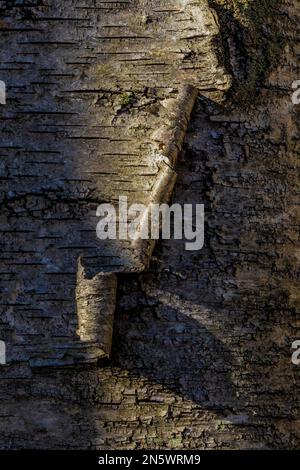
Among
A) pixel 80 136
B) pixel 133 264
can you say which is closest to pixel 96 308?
pixel 133 264

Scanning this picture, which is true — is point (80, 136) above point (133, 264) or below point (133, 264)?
above

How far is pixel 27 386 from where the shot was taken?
1.41m

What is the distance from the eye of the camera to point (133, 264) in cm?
142

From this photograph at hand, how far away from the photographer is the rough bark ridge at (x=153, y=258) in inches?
55.7

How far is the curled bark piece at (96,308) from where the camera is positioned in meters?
1.39

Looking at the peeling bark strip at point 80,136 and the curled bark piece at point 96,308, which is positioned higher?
the peeling bark strip at point 80,136

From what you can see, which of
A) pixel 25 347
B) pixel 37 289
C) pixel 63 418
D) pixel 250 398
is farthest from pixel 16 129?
pixel 250 398

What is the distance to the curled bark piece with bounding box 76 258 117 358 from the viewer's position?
1.39m

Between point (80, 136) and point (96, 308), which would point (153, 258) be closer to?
point (96, 308)

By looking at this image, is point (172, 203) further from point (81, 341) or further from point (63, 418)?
point (63, 418)

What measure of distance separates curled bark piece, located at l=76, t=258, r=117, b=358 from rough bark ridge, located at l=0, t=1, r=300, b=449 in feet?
0.07

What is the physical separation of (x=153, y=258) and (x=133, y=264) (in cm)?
5

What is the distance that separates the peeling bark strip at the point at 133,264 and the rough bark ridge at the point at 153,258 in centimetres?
2

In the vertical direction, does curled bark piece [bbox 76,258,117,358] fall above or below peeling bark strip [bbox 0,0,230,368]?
below
